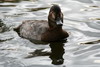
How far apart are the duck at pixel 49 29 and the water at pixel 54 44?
27cm

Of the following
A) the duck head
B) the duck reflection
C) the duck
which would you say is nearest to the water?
the duck reflection

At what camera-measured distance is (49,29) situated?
40.9 feet

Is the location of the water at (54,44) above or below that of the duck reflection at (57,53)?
above

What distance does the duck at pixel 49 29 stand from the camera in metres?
12.0

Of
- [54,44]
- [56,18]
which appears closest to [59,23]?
[56,18]

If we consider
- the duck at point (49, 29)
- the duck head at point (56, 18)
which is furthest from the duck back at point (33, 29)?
the duck head at point (56, 18)

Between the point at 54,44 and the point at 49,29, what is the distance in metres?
0.57

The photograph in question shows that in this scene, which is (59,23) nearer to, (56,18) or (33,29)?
(56,18)

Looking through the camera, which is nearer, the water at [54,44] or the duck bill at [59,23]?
the water at [54,44]

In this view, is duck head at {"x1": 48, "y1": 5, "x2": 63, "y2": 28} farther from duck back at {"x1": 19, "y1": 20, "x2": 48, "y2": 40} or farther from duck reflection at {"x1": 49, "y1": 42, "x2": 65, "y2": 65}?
duck reflection at {"x1": 49, "y1": 42, "x2": 65, "y2": 65}

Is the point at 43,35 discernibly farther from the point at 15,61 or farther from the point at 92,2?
the point at 92,2

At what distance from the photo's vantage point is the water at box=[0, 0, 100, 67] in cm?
1074

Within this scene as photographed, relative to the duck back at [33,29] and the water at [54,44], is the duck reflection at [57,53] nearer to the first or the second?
the water at [54,44]

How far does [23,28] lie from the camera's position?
43.9 ft
